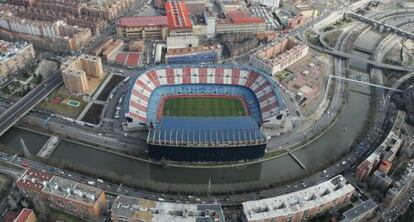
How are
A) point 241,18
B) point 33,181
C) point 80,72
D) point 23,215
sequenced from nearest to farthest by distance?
point 23,215
point 33,181
point 80,72
point 241,18

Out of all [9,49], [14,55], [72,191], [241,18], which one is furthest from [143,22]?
[72,191]

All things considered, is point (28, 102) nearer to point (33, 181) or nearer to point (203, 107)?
point (33, 181)

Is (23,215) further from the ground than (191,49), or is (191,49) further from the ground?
(191,49)

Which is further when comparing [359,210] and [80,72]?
[80,72]

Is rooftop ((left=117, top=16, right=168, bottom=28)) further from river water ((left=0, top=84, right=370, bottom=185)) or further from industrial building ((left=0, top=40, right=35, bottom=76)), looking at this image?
river water ((left=0, top=84, right=370, bottom=185))

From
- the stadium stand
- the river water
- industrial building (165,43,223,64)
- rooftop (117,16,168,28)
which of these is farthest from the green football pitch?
rooftop (117,16,168,28)
